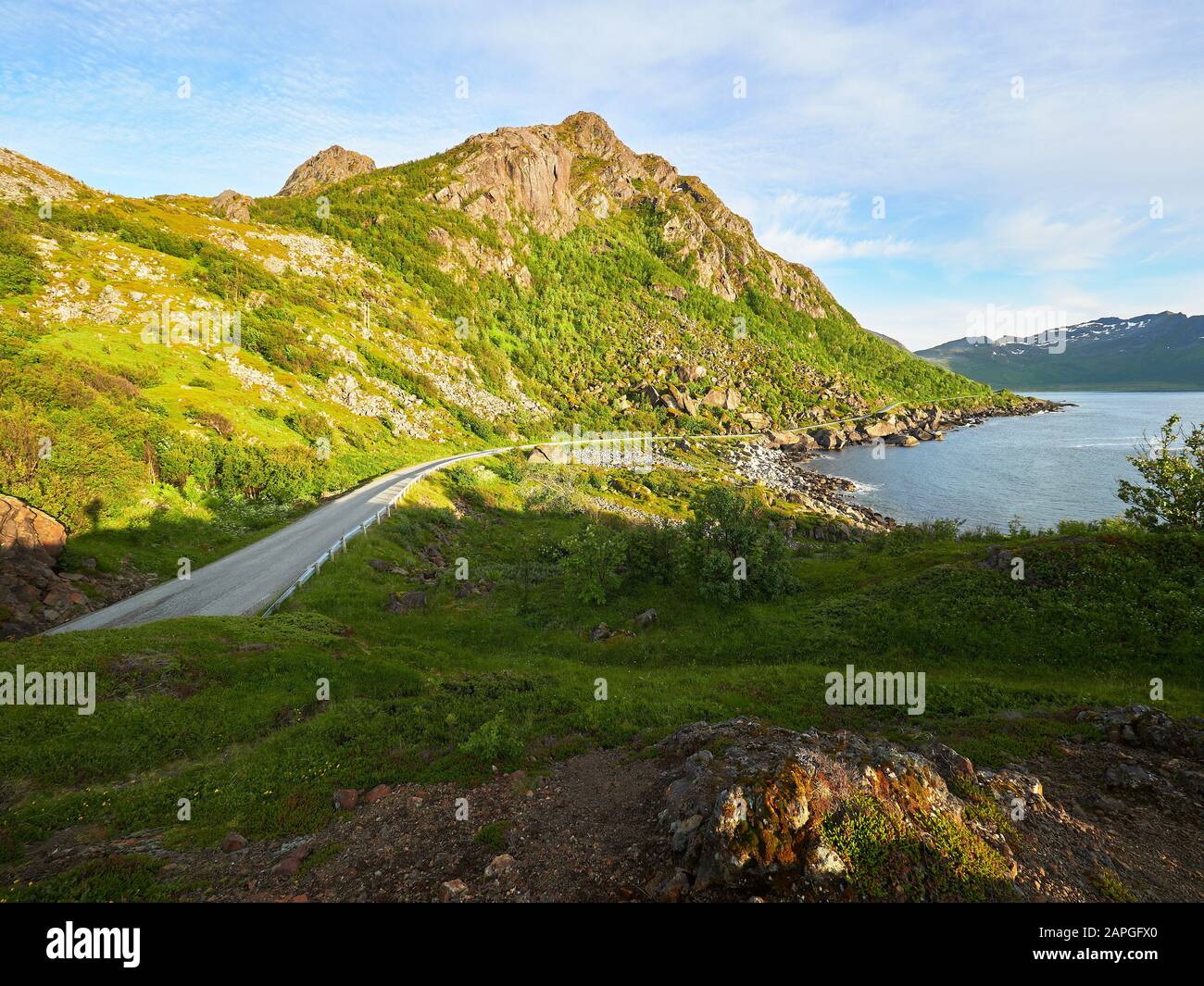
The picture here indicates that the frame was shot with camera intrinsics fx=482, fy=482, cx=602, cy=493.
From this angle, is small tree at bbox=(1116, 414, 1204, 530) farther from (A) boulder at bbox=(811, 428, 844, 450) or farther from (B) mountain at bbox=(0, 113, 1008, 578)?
(A) boulder at bbox=(811, 428, 844, 450)

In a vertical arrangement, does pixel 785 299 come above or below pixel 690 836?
above

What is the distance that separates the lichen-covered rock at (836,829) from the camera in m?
6.47

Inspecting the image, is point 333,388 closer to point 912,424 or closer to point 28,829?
point 28,829

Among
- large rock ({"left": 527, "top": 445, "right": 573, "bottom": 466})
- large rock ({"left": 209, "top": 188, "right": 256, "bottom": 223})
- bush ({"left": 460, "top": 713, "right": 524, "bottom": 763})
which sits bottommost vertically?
bush ({"left": 460, "top": 713, "right": 524, "bottom": 763})

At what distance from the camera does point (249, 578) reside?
23609 mm

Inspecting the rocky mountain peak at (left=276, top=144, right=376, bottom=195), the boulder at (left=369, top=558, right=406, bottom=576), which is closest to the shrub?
the boulder at (left=369, top=558, right=406, bottom=576)

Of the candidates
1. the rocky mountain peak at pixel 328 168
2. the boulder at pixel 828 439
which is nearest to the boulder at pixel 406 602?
the boulder at pixel 828 439

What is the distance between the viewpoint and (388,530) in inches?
1239

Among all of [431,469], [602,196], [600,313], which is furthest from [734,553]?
[602,196]

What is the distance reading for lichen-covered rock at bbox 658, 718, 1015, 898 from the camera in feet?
21.2

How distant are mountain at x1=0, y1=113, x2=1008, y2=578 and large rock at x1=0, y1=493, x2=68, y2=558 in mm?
1128

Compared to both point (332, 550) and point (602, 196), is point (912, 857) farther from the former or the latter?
point (602, 196)
